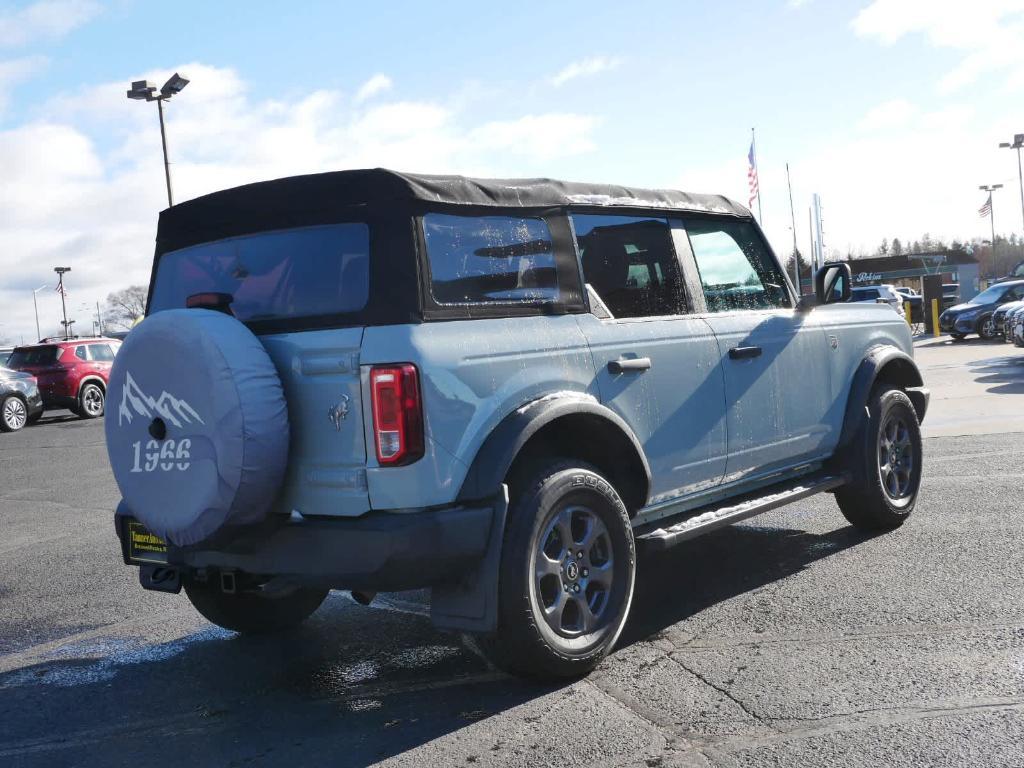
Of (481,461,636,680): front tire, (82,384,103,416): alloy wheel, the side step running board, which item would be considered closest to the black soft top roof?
(481,461,636,680): front tire

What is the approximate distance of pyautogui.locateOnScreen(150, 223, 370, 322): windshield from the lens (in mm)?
3592

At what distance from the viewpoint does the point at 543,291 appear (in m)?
4.04

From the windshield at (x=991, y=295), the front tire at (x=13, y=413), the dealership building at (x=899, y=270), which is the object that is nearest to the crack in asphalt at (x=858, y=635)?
the front tire at (x=13, y=413)

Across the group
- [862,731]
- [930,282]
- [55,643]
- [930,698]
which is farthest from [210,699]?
[930,282]

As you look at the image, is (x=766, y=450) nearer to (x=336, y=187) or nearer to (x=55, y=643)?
(x=336, y=187)

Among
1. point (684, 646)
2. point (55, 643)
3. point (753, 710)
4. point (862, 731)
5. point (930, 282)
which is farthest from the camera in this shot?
point (930, 282)

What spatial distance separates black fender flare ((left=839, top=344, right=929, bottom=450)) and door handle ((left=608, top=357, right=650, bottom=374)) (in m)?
1.97

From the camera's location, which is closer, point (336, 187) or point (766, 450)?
point (336, 187)

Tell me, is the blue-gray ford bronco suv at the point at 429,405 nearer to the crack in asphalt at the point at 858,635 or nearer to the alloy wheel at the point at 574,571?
the alloy wheel at the point at 574,571

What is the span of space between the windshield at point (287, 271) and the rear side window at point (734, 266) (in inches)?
78.4

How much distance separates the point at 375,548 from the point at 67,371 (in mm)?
19152

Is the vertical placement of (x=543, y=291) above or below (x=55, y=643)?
above

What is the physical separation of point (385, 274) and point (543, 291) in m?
0.78

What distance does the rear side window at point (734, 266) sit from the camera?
16.5 feet
